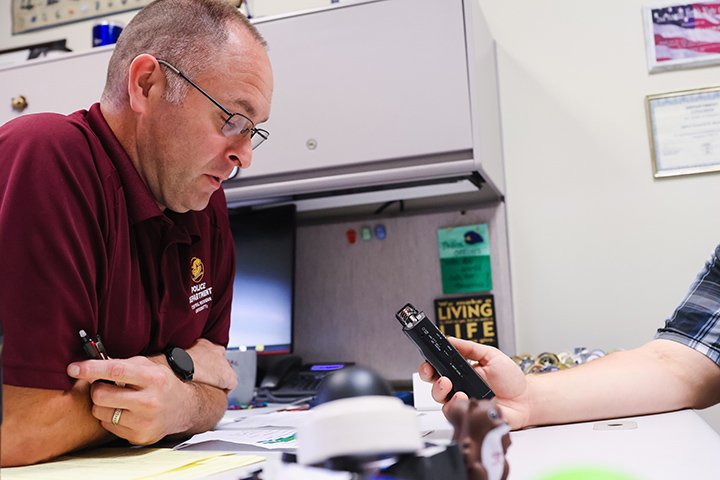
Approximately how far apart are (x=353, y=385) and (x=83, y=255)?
25.5 inches

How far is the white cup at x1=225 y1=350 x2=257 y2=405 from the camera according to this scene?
1.58m

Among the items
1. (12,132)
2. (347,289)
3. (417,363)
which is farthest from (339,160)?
(12,132)

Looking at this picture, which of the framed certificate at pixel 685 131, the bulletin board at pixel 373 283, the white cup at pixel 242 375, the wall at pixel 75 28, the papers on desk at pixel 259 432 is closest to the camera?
the papers on desk at pixel 259 432

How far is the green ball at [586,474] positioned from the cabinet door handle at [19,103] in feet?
5.81

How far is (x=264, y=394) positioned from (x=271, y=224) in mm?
436

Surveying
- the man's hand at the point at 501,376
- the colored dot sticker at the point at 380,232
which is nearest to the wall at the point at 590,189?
the colored dot sticker at the point at 380,232

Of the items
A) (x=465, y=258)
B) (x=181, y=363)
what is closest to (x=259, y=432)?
(x=181, y=363)

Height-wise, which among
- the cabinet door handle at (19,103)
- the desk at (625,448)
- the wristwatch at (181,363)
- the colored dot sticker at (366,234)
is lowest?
the desk at (625,448)

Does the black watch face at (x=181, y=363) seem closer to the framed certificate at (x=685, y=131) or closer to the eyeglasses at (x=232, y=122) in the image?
the eyeglasses at (x=232, y=122)

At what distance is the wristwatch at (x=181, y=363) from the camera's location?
1.04 meters

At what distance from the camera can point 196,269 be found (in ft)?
3.94

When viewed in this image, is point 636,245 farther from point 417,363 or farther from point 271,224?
point 271,224

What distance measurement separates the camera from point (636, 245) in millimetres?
1740

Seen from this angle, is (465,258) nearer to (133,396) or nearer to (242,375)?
(242,375)
